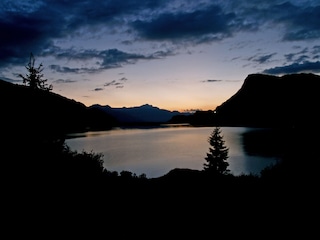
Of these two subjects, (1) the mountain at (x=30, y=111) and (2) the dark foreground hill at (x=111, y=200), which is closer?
(2) the dark foreground hill at (x=111, y=200)

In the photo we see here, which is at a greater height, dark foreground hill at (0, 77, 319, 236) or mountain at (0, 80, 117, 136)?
mountain at (0, 80, 117, 136)

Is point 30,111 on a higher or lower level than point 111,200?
higher

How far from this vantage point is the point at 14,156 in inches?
479

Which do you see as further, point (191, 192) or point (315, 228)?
point (191, 192)

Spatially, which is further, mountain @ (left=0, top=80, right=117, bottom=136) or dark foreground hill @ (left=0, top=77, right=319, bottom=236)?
mountain @ (left=0, top=80, right=117, bottom=136)

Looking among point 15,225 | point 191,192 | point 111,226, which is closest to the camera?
point 15,225

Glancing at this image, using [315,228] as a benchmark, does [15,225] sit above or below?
above

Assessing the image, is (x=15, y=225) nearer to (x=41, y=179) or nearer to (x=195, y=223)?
(x=41, y=179)

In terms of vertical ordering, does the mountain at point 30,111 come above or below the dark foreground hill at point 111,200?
above

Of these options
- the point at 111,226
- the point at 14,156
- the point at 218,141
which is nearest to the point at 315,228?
the point at 111,226

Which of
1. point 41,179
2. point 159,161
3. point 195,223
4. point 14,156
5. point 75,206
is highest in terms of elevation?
point 14,156

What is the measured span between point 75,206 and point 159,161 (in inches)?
2853

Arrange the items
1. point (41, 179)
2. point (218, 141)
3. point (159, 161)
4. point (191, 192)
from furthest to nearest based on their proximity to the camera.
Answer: point (159, 161)
point (218, 141)
point (191, 192)
point (41, 179)

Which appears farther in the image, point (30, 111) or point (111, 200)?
point (30, 111)
